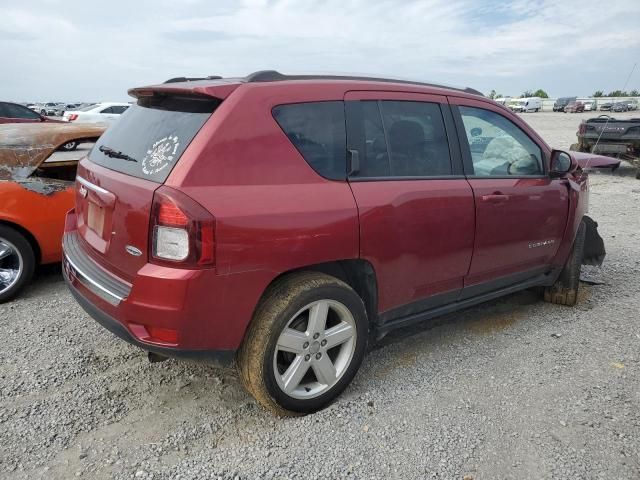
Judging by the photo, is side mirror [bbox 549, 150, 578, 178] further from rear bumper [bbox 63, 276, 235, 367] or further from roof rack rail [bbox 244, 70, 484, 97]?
rear bumper [bbox 63, 276, 235, 367]

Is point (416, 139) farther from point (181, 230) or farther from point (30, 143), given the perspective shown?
point (30, 143)

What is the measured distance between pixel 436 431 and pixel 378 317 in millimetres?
705

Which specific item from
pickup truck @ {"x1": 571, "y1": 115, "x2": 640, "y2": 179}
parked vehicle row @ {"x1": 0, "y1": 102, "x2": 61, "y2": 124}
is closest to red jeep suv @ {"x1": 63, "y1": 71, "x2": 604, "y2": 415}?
pickup truck @ {"x1": 571, "y1": 115, "x2": 640, "y2": 179}

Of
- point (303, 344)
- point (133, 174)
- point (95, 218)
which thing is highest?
point (133, 174)

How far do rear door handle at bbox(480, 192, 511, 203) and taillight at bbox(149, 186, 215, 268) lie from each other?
1.88 m

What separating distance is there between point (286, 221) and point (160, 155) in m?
0.70

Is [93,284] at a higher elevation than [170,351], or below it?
higher

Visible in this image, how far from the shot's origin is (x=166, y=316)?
2281mm

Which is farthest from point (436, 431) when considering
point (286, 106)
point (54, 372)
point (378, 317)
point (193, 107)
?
point (54, 372)

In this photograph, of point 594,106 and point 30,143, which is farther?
point 594,106

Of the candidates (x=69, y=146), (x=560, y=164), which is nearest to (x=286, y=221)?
(x=560, y=164)

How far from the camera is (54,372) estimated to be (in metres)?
3.12

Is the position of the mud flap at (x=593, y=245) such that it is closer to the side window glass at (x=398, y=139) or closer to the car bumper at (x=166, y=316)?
the side window glass at (x=398, y=139)

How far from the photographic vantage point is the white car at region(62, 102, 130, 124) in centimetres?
1725
